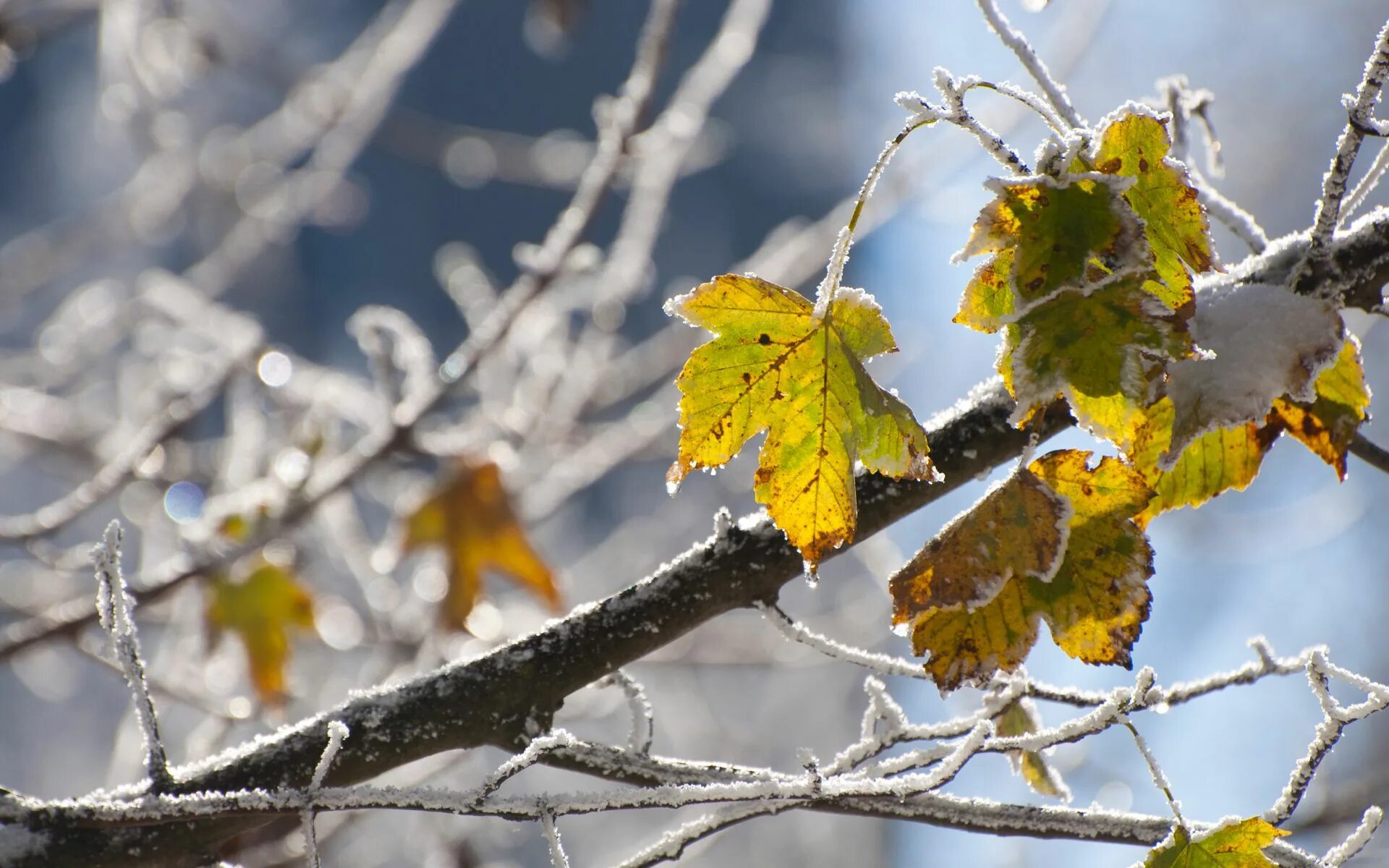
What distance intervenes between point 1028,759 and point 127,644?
786 mm

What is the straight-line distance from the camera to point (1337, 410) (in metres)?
0.80

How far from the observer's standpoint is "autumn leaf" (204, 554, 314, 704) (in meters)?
1.82

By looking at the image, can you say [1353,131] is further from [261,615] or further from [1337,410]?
[261,615]

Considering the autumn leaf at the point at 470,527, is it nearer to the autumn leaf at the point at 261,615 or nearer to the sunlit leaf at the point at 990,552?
the autumn leaf at the point at 261,615

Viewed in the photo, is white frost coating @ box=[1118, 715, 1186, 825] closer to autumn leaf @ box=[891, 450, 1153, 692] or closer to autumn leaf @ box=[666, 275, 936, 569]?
autumn leaf @ box=[891, 450, 1153, 692]

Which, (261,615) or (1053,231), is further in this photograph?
(261,615)

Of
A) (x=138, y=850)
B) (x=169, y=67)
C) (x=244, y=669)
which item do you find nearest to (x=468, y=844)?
(x=244, y=669)

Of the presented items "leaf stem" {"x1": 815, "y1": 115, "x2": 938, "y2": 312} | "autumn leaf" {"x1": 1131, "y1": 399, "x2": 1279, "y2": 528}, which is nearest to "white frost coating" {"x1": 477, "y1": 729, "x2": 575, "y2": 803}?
"leaf stem" {"x1": 815, "y1": 115, "x2": 938, "y2": 312}

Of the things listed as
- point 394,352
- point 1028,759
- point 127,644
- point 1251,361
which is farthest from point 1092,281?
point 394,352

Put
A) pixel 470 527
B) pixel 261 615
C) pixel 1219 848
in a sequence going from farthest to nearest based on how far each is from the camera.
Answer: pixel 470 527
pixel 261 615
pixel 1219 848

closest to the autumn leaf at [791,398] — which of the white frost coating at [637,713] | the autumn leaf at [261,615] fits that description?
the white frost coating at [637,713]

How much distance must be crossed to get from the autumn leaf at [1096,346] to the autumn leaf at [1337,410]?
0.21 meters

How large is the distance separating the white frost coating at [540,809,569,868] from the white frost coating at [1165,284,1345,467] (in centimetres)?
52

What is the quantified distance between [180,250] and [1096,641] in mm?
9834
